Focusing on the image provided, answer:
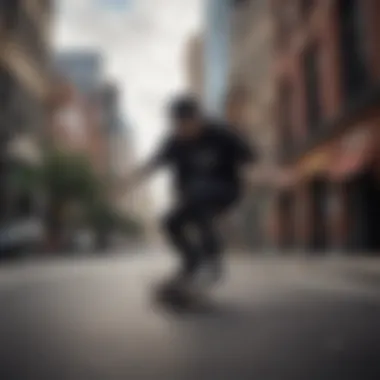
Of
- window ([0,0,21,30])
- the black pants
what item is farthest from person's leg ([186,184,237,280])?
window ([0,0,21,30])

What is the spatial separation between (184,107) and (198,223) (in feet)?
2.38

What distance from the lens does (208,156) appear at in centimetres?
144

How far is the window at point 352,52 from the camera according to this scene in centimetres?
107

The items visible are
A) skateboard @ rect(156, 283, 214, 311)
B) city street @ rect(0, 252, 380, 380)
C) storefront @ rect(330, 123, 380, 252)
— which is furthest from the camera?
skateboard @ rect(156, 283, 214, 311)

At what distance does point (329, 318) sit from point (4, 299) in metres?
0.56

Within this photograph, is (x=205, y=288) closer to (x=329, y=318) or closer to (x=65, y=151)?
(x=329, y=318)

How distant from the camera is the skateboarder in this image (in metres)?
1.02

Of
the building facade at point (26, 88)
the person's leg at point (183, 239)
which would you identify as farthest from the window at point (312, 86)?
the building facade at point (26, 88)

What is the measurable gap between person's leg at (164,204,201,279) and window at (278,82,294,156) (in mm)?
190

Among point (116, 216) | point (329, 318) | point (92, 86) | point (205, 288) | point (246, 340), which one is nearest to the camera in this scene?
point (116, 216)

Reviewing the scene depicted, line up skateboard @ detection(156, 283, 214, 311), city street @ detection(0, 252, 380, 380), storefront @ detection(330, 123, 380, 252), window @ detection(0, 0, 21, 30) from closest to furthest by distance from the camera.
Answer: city street @ detection(0, 252, 380, 380) → window @ detection(0, 0, 21, 30) → storefront @ detection(330, 123, 380, 252) → skateboard @ detection(156, 283, 214, 311)

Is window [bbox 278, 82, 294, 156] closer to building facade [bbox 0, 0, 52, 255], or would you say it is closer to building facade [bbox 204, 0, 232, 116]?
building facade [bbox 204, 0, 232, 116]

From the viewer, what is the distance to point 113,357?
1016 mm

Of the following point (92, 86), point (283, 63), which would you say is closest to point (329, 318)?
point (283, 63)
